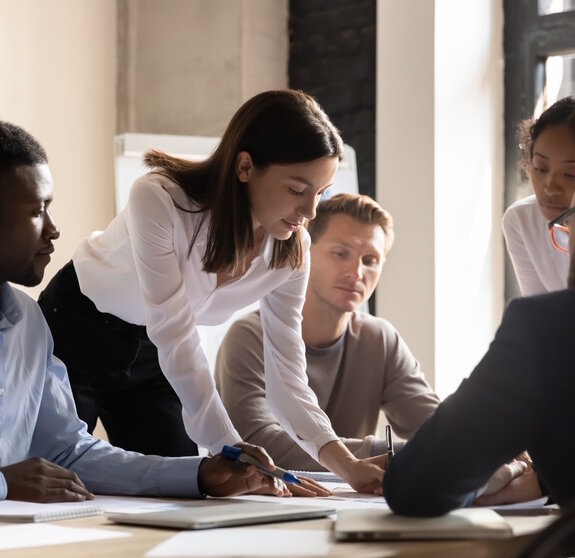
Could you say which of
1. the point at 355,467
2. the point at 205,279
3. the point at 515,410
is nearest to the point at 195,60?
the point at 205,279

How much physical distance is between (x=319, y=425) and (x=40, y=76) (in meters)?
2.71

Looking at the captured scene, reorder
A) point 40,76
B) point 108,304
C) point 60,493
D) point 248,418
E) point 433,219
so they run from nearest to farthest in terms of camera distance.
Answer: point 60,493 → point 108,304 → point 248,418 → point 433,219 → point 40,76

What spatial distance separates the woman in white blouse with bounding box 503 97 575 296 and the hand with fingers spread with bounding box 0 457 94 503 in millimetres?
1222

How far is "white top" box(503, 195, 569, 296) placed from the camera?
2639 mm

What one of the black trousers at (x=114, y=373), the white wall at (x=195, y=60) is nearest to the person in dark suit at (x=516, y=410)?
the black trousers at (x=114, y=373)

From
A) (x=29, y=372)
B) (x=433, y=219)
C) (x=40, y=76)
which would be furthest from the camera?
(x=40, y=76)

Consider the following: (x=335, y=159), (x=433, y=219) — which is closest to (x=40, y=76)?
(x=433, y=219)

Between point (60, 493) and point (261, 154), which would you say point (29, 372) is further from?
point (261, 154)

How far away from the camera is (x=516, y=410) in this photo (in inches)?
45.6

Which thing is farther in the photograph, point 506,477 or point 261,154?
point 261,154

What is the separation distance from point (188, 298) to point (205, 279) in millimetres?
72

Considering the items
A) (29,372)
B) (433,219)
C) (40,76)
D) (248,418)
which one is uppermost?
(40,76)

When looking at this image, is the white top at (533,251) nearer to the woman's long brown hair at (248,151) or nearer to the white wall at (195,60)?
the woman's long brown hair at (248,151)

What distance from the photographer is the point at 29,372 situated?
200 cm
